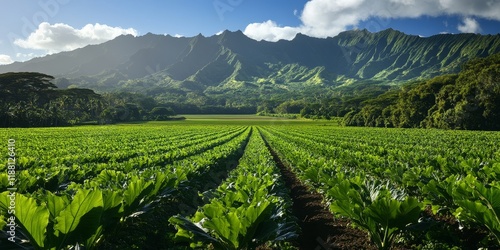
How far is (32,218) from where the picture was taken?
269cm

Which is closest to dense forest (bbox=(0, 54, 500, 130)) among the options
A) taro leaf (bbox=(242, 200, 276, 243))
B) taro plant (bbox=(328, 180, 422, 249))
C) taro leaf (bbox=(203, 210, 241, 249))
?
taro plant (bbox=(328, 180, 422, 249))

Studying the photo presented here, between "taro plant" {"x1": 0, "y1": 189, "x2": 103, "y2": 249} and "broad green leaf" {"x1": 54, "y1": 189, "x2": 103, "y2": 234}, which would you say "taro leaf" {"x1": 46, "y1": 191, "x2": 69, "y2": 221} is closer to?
"taro plant" {"x1": 0, "y1": 189, "x2": 103, "y2": 249}

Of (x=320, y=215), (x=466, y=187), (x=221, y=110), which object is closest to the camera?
(x=466, y=187)

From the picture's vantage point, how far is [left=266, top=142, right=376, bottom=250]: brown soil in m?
5.89

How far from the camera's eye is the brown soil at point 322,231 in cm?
589

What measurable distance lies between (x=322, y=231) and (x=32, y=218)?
5531 millimetres

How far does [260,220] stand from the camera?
3.41 m

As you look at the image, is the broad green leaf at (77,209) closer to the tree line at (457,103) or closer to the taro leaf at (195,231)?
the taro leaf at (195,231)

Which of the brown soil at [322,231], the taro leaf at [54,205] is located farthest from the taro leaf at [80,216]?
the brown soil at [322,231]

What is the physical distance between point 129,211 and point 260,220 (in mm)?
1796

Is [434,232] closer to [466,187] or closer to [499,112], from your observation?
[466,187]

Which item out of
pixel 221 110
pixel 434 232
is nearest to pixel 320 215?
pixel 434 232

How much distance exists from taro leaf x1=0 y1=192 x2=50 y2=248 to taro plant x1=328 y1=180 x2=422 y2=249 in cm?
312

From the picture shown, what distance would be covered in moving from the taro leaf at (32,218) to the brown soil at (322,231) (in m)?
4.49
